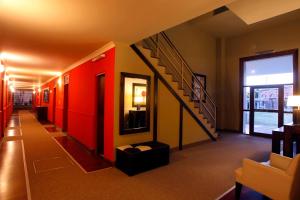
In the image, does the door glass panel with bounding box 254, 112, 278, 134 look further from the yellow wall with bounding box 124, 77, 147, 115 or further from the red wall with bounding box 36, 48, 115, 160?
the red wall with bounding box 36, 48, 115, 160

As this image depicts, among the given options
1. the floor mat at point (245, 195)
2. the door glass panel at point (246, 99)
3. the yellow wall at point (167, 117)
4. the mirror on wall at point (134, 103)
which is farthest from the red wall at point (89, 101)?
the door glass panel at point (246, 99)

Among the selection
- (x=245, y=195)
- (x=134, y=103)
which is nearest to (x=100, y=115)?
(x=134, y=103)

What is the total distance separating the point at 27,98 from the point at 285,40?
2491cm

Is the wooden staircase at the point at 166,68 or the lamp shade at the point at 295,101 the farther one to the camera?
the wooden staircase at the point at 166,68

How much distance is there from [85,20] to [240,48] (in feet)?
24.6

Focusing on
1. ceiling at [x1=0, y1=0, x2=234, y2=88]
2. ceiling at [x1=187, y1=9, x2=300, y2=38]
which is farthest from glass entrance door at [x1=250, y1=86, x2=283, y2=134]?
ceiling at [x1=0, y1=0, x2=234, y2=88]

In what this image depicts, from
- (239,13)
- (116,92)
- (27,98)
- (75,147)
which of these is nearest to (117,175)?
(116,92)

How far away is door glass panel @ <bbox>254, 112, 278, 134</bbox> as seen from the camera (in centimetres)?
728

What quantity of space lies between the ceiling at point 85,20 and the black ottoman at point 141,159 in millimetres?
2410

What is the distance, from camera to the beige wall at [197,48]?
23.7 ft

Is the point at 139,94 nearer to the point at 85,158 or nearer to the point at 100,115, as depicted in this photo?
the point at 100,115

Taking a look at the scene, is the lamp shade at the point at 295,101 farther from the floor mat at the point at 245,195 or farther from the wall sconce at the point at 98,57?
the wall sconce at the point at 98,57

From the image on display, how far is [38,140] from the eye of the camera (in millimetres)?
6328

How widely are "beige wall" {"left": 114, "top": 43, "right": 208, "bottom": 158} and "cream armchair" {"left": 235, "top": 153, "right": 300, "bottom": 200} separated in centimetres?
243
